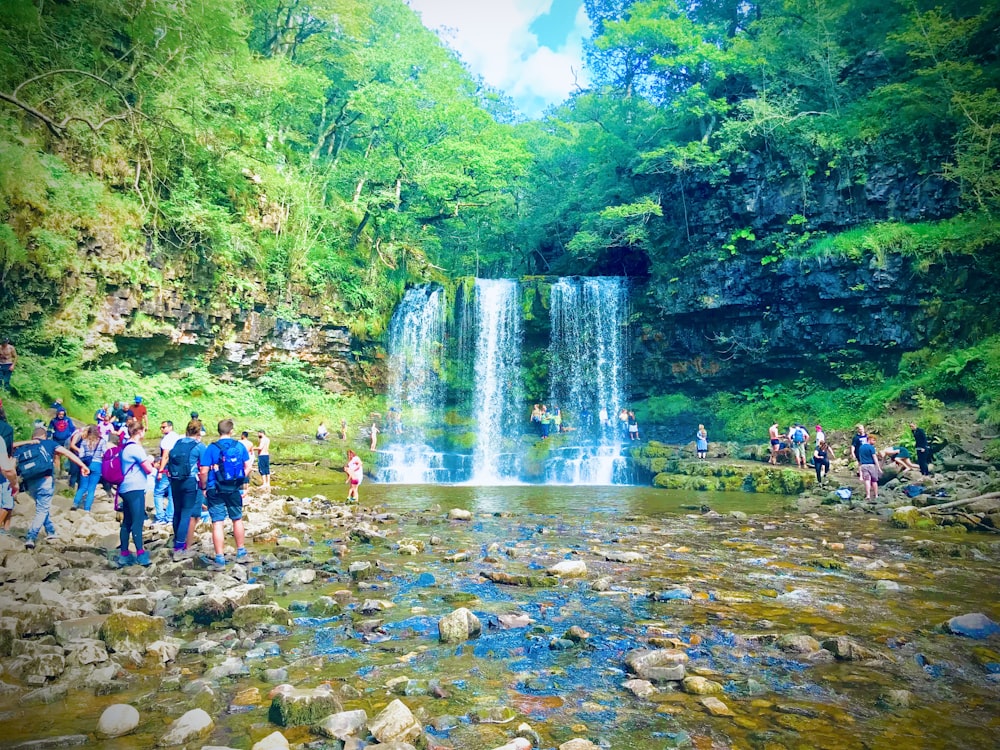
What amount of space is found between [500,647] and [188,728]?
2.42 metres

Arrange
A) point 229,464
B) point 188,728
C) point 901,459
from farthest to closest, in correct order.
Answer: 1. point 901,459
2. point 229,464
3. point 188,728

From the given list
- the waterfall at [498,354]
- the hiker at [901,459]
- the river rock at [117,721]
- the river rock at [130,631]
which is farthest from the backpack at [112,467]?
the waterfall at [498,354]

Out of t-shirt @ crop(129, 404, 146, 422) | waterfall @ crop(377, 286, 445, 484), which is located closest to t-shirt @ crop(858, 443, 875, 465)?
t-shirt @ crop(129, 404, 146, 422)

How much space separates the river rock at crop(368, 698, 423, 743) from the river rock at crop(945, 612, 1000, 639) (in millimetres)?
4860

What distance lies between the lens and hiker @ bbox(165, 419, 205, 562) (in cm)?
726

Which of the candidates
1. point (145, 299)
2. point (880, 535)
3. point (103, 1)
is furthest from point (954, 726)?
point (145, 299)

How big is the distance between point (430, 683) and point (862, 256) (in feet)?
79.2

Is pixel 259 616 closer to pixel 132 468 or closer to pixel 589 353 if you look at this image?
pixel 132 468

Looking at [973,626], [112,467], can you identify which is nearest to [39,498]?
[112,467]

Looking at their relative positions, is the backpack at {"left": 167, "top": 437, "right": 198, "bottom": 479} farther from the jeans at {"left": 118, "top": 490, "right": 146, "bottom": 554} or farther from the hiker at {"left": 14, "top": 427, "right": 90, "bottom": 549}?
the hiker at {"left": 14, "top": 427, "right": 90, "bottom": 549}

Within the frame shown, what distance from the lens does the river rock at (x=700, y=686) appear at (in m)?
3.95

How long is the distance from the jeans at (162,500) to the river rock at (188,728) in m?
7.67

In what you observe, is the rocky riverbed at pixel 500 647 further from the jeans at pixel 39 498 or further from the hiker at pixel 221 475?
the hiker at pixel 221 475

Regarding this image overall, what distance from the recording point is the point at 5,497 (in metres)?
7.59
